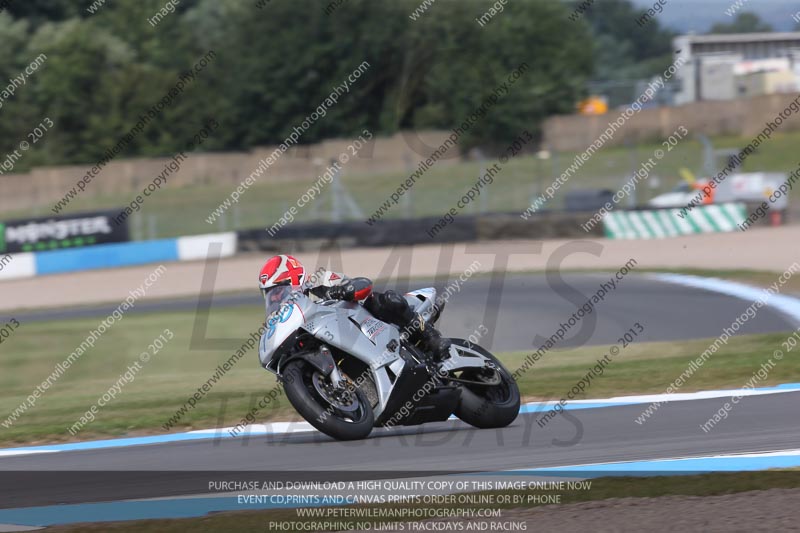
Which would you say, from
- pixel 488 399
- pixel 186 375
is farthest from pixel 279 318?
pixel 186 375

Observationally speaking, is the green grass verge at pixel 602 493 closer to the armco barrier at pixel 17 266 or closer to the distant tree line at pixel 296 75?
the armco barrier at pixel 17 266

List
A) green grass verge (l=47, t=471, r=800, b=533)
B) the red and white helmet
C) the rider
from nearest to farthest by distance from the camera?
green grass verge (l=47, t=471, r=800, b=533) < the rider < the red and white helmet

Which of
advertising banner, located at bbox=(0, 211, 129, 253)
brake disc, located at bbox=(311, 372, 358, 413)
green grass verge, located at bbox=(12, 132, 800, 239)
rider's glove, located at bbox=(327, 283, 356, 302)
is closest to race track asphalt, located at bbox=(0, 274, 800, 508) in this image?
brake disc, located at bbox=(311, 372, 358, 413)

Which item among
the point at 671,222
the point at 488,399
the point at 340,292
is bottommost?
the point at 671,222

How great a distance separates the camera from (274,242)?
26891mm

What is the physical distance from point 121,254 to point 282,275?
21673 mm

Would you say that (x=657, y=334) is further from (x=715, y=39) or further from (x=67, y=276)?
(x=715, y=39)

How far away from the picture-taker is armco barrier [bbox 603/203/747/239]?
25266 millimetres

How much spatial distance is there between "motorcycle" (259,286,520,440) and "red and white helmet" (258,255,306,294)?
0.07m

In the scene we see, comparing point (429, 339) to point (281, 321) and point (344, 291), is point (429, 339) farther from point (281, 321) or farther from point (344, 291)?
point (281, 321)

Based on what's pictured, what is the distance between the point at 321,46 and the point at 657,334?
4332 cm

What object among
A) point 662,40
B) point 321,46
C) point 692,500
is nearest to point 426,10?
point 321,46

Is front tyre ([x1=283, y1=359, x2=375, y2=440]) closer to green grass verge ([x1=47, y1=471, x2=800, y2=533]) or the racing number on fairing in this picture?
the racing number on fairing

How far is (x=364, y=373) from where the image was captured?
7543mm
